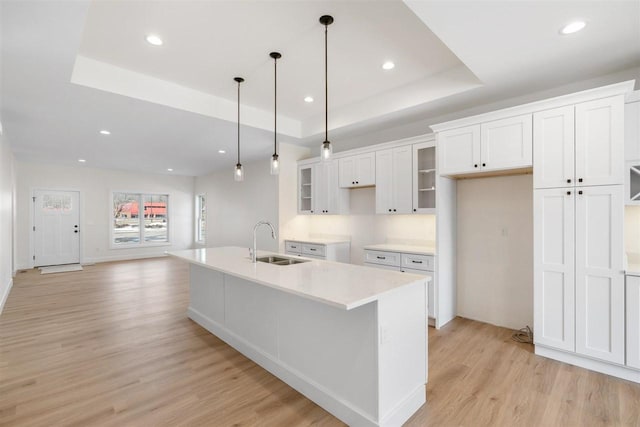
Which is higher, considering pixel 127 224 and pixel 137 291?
pixel 127 224

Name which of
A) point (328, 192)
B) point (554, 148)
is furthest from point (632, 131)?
point (328, 192)

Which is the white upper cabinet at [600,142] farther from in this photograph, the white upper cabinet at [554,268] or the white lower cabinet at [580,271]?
the white upper cabinet at [554,268]

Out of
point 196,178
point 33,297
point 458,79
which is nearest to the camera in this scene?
point 458,79

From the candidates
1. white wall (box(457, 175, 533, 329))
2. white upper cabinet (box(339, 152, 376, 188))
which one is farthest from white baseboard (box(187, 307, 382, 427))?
white upper cabinet (box(339, 152, 376, 188))

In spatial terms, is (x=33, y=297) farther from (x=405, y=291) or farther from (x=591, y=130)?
(x=591, y=130)

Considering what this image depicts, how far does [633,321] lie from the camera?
244cm

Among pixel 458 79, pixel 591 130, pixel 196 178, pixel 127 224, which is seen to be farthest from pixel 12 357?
pixel 196 178

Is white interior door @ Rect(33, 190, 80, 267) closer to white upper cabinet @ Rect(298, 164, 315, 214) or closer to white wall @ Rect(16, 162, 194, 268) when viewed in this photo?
white wall @ Rect(16, 162, 194, 268)

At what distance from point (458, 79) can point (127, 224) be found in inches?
371

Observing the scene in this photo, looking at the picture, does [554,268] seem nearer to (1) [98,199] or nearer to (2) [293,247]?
(2) [293,247]

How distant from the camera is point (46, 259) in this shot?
7715 millimetres

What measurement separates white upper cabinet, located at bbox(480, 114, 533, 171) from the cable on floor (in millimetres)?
1797

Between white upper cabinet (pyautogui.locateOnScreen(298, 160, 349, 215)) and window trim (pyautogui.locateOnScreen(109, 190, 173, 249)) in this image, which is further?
window trim (pyautogui.locateOnScreen(109, 190, 173, 249))

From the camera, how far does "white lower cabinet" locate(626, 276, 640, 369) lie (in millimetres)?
2422
